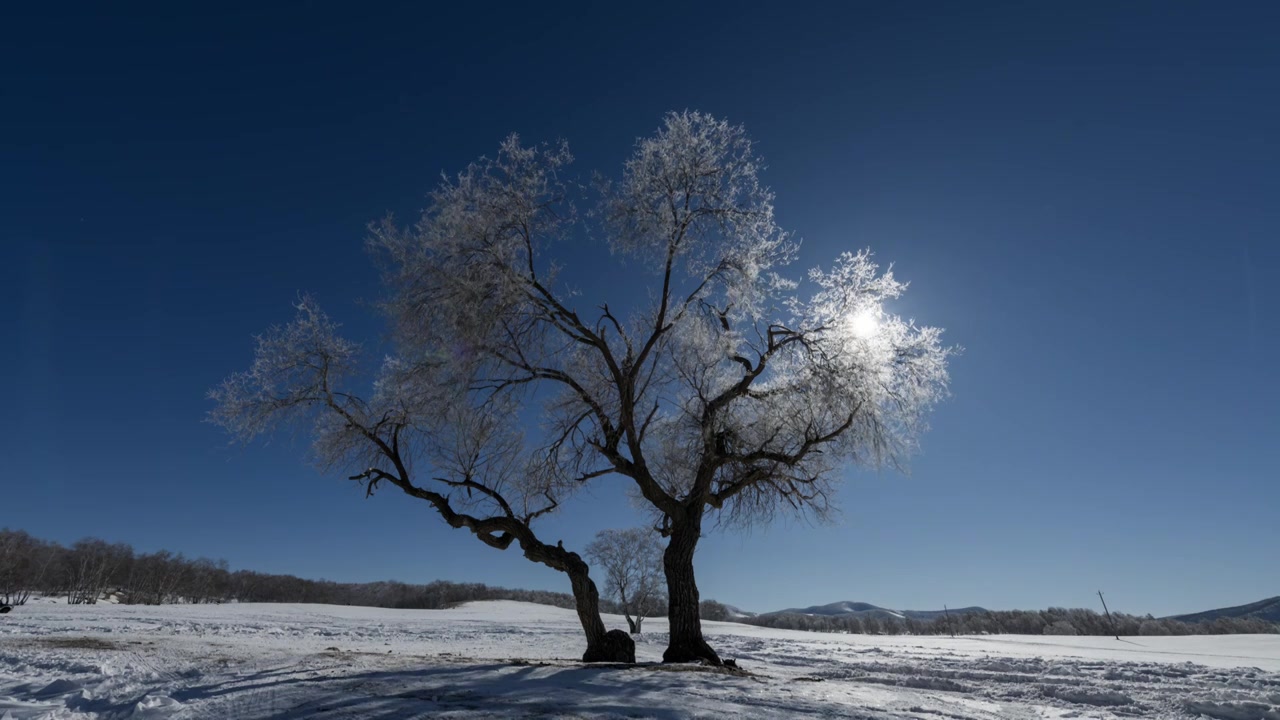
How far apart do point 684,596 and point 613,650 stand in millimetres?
1690

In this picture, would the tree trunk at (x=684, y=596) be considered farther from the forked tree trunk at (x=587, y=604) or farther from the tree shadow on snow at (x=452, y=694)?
the tree shadow on snow at (x=452, y=694)

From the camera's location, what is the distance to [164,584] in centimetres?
8725

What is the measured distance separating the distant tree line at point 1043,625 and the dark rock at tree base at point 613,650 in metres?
45.5

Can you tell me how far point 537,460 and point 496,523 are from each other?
1.65 meters

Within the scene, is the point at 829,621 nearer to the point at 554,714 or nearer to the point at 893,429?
the point at 893,429

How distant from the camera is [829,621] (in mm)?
71062

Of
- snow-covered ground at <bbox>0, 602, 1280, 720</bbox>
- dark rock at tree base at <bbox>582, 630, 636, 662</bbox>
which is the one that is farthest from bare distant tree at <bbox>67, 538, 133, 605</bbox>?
dark rock at tree base at <bbox>582, 630, 636, 662</bbox>

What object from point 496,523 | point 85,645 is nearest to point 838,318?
point 496,523

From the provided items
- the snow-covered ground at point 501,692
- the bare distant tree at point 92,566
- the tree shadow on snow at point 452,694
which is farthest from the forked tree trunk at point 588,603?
the bare distant tree at point 92,566

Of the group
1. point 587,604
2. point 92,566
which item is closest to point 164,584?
point 92,566

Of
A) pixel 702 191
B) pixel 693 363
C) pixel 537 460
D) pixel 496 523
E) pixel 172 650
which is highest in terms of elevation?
pixel 702 191

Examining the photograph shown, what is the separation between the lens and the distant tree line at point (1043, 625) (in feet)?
135

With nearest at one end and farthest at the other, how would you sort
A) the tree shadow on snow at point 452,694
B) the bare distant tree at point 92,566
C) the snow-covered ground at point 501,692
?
the tree shadow on snow at point 452,694 < the snow-covered ground at point 501,692 < the bare distant tree at point 92,566

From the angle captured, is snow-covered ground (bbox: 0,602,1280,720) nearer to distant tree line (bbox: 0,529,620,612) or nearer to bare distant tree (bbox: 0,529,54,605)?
distant tree line (bbox: 0,529,620,612)
